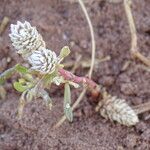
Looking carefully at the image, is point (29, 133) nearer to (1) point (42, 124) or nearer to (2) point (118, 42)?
(1) point (42, 124)

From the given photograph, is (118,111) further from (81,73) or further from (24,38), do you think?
(24,38)

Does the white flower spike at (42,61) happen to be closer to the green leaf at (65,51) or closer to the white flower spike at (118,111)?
the green leaf at (65,51)

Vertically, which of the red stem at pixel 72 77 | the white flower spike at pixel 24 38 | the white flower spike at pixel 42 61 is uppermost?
the white flower spike at pixel 24 38

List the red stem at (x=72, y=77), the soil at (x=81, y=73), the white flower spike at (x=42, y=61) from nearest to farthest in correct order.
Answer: the white flower spike at (x=42, y=61) → the red stem at (x=72, y=77) → the soil at (x=81, y=73)

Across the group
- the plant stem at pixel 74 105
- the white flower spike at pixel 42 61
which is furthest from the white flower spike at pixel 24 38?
the plant stem at pixel 74 105

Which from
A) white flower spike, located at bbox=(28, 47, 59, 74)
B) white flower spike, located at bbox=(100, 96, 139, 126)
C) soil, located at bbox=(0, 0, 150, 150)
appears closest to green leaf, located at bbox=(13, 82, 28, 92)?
white flower spike, located at bbox=(28, 47, 59, 74)

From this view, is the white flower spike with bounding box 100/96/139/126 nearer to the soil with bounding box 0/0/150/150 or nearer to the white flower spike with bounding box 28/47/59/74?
the soil with bounding box 0/0/150/150

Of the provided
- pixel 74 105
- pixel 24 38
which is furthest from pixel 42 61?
pixel 74 105
